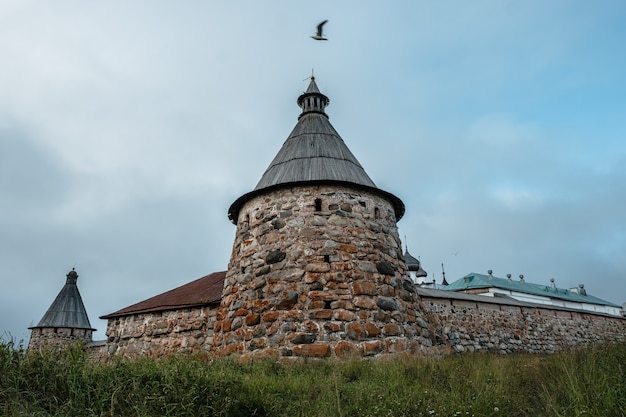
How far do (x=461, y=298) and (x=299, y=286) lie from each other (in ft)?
20.6

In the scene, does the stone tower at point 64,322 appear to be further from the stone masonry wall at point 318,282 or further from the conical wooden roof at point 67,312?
the stone masonry wall at point 318,282

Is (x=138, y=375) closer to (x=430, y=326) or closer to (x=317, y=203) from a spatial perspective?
(x=317, y=203)

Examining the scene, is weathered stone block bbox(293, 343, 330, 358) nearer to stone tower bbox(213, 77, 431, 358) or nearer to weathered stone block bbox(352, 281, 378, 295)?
stone tower bbox(213, 77, 431, 358)

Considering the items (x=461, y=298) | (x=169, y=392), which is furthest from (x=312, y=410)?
(x=461, y=298)

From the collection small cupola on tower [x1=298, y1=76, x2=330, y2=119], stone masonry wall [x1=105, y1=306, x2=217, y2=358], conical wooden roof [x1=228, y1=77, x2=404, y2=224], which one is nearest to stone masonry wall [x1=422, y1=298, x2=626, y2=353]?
conical wooden roof [x1=228, y1=77, x2=404, y2=224]

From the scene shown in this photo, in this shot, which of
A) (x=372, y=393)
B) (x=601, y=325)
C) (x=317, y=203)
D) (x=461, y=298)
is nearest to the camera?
(x=372, y=393)

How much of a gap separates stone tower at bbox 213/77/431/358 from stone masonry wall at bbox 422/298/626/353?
8.55 ft

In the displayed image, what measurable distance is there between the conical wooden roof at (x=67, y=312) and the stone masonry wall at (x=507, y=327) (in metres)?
24.3

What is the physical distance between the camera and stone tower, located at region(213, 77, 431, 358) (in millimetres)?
8531

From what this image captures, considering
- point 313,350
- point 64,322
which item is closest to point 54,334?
point 64,322

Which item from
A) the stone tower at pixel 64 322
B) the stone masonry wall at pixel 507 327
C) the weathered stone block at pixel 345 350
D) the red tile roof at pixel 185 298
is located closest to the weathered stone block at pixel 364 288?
the weathered stone block at pixel 345 350

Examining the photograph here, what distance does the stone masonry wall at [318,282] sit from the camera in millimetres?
8500

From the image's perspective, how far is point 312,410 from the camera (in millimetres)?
4598

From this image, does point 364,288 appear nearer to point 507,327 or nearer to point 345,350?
point 345,350
